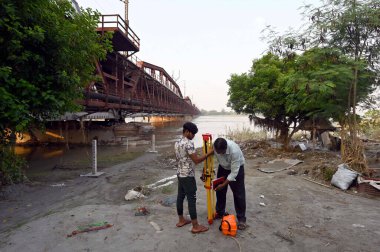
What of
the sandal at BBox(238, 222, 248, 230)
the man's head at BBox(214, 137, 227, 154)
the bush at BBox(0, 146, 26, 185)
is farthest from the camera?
the bush at BBox(0, 146, 26, 185)

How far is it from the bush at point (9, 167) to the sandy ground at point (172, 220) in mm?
369

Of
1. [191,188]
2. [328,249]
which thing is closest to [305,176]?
[328,249]

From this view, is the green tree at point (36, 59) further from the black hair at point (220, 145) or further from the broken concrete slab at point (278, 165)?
the broken concrete slab at point (278, 165)

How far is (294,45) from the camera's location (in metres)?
9.69

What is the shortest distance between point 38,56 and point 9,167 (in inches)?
153

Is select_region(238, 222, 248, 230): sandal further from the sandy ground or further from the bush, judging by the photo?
the bush

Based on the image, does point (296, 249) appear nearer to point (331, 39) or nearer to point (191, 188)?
point (191, 188)

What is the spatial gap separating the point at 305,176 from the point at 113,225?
687cm

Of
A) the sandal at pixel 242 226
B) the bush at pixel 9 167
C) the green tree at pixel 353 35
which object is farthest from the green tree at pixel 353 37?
the bush at pixel 9 167

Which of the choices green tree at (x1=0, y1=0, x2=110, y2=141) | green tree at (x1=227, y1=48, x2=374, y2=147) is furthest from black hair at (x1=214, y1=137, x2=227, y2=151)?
green tree at (x1=227, y1=48, x2=374, y2=147)

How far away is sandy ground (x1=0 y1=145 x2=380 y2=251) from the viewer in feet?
13.5

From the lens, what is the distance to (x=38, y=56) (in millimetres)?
5918

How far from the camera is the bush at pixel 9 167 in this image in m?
7.41

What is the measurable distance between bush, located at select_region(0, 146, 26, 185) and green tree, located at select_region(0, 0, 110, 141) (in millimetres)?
1282
